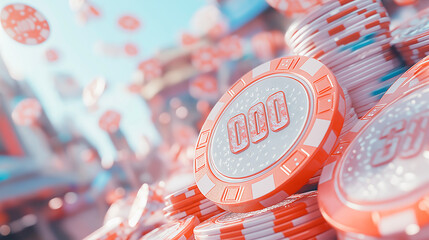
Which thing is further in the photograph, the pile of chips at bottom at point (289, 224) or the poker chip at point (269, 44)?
the poker chip at point (269, 44)

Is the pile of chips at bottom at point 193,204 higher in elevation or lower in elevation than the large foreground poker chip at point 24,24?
lower

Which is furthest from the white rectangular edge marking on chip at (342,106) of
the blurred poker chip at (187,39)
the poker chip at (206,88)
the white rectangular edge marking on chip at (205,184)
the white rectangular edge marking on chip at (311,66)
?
the blurred poker chip at (187,39)

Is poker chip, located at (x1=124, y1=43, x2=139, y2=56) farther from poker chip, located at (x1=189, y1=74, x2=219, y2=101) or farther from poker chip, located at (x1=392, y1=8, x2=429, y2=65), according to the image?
poker chip, located at (x1=392, y1=8, x2=429, y2=65)

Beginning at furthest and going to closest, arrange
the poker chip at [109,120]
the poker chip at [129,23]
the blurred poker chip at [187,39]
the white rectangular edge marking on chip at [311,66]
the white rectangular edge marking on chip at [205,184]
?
the blurred poker chip at [187,39] < the poker chip at [129,23] < the poker chip at [109,120] < the white rectangular edge marking on chip at [205,184] < the white rectangular edge marking on chip at [311,66]

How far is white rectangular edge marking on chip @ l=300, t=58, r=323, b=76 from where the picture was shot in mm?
1725

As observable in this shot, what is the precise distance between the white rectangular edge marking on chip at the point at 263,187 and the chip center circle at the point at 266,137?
0.22 ft

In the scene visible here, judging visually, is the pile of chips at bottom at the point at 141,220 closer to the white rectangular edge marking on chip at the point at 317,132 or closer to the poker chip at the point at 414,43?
the white rectangular edge marking on chip at the point at 317,132

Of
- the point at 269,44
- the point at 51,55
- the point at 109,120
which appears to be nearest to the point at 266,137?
the point at 109,120

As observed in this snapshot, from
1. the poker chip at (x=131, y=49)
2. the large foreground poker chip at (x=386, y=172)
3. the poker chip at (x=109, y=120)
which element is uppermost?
the poker chip at (x=131, y=49)

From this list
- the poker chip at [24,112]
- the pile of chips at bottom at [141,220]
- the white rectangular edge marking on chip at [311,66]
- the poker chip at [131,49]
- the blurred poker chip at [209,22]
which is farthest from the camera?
the blurred poker chip at [209,22]

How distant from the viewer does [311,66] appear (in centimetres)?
176

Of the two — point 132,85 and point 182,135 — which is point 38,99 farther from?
point 182,135

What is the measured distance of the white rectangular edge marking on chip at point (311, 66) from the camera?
1.72 m

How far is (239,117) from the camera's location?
1.97m
